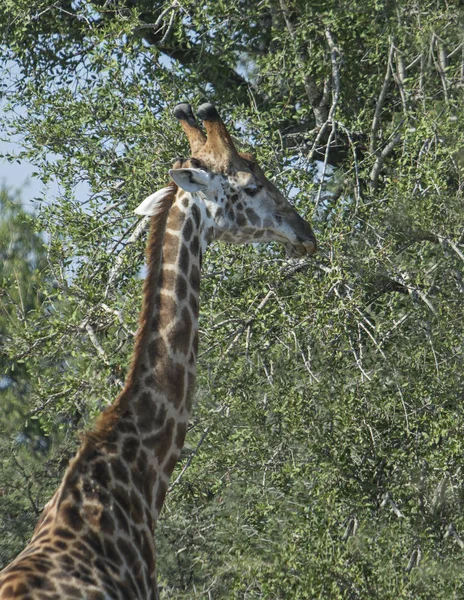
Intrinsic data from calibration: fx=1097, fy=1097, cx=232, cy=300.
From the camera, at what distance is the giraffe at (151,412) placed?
143 inches

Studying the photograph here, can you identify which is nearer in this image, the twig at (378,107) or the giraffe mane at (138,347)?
the giraffe mane at (138,347)

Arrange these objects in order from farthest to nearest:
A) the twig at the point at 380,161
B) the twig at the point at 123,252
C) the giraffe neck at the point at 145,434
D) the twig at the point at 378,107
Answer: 1. the twig at the point at 378,107
2. the twig at the point at 380,161
3. the twig at the point at 123,252
4. the giraffe neck at the point at 145,434

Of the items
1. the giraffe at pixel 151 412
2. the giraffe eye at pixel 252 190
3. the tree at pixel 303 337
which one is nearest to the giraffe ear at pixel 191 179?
the giraffe at pixel 151 412

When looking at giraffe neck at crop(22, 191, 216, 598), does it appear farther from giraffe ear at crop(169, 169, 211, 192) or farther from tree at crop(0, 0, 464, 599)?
tree at crop(0, 0, 464, 599)

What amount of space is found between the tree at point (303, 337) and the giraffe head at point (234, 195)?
5.17 feet

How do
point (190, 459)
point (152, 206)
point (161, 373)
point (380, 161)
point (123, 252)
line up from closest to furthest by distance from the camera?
1. point (161, 373)
2. point (152, 206)
3. point (190, 459)
4. point (123, 252)
5. point (380, 161)

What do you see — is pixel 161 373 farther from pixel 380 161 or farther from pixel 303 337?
pixel 380 161

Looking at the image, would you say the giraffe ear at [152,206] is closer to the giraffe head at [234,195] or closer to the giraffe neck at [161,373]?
the giraffe neck at [161,373]

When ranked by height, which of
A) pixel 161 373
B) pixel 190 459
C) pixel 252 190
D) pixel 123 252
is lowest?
pixel 190 459

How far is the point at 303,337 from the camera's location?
23.9 ft

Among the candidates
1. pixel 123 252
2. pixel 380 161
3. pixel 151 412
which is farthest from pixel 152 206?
pixel 380 161

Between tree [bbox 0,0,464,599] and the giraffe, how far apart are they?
6.03 feet

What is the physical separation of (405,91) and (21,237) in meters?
7.46

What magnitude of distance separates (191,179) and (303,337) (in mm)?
2666
